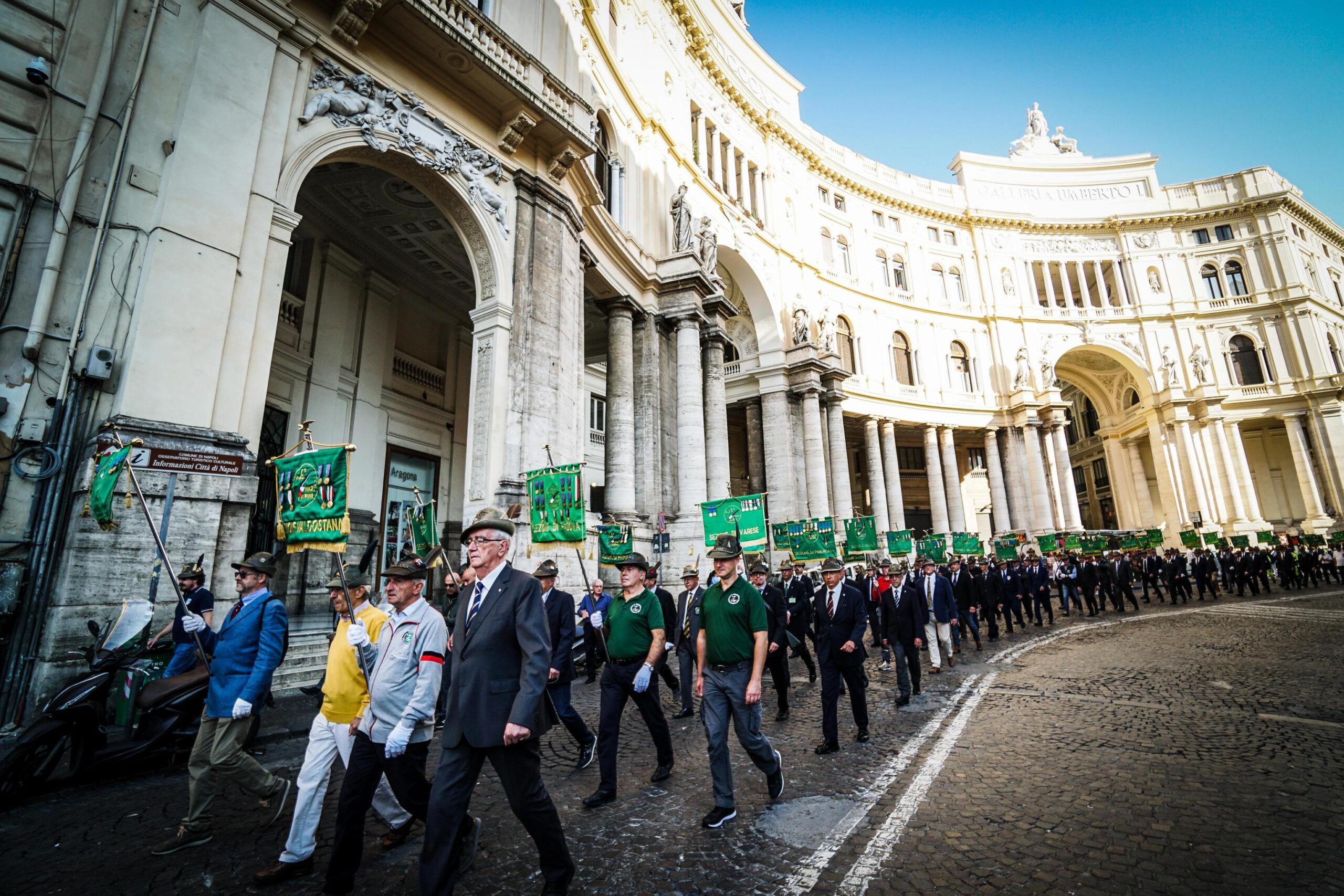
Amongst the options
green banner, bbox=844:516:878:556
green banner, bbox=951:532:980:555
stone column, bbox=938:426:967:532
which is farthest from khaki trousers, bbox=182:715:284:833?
stone column, bbox=938:426:967:532

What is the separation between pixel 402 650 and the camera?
3.50 m

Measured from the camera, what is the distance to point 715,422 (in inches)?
810

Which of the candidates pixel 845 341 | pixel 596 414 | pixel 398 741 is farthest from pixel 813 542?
pixel 845 341

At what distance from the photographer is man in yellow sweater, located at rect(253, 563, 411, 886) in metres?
3.32

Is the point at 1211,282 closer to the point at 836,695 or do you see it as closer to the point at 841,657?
the point at 841,657

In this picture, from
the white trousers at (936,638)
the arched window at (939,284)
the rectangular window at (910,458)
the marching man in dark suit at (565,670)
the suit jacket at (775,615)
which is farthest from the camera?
the rectangular window at (910,458)

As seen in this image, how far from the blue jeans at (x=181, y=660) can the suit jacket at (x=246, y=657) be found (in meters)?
1.41

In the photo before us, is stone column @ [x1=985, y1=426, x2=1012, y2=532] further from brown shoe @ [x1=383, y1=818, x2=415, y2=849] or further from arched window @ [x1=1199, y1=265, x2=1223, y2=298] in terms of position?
brown shoe @ [x1=383, y1=818, x2=415, y2=849]

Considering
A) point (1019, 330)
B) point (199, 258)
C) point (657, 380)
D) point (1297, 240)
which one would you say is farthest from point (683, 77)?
point (1297, 240)

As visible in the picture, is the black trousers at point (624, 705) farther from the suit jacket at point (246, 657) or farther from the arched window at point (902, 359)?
the arched window at point (902, 359)

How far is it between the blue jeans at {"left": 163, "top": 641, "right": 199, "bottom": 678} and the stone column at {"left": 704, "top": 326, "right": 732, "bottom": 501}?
15.8 metres

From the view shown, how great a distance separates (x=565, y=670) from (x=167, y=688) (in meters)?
3.37

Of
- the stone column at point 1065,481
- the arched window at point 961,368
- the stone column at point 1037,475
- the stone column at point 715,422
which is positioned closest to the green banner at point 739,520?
the stone column at point 715,422

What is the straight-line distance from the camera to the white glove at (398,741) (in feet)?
10.1
